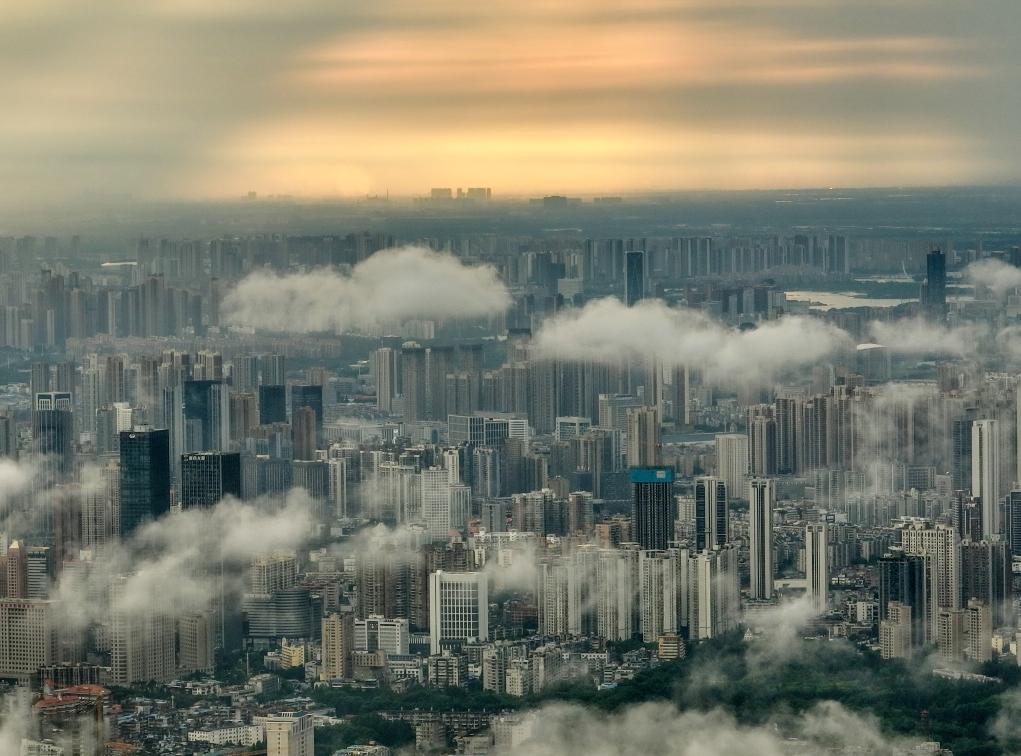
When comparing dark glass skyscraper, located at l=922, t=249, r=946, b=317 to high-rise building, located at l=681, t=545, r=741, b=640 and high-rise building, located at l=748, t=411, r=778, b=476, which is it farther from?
high-rise building, located at l=681, t=545, r=741, b=640

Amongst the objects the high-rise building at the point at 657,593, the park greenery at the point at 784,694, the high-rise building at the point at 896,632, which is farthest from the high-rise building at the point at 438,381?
the park greenery at the point at 784,694

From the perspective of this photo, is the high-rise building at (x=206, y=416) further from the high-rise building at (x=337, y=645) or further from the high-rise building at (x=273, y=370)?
the high-rise building at (x=337, y=645)

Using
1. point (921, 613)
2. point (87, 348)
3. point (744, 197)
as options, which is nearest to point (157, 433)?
point (87, 348)

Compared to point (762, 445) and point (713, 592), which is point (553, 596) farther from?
point (762, 445)

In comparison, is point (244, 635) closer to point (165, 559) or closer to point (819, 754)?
point (165, 559)

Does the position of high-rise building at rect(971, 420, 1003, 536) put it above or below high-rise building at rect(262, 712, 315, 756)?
above

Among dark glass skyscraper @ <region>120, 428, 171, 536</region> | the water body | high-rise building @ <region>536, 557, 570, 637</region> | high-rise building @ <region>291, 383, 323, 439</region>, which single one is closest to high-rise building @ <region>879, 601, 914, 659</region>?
high-rise building @ <region>536, 557, 570, 637</region>
